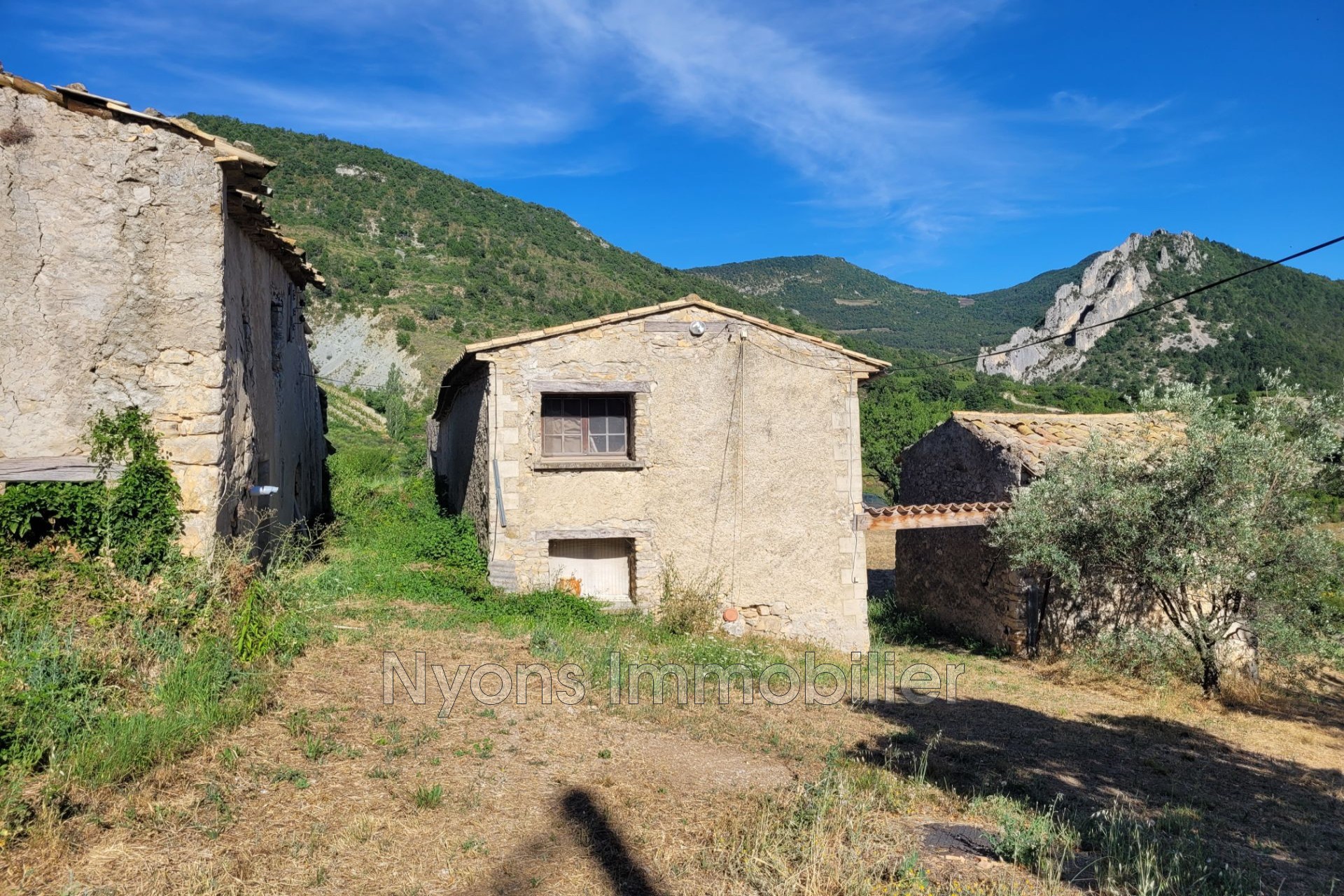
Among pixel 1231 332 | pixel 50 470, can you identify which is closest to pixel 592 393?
pixel 50 470

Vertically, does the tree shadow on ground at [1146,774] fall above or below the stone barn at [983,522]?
below

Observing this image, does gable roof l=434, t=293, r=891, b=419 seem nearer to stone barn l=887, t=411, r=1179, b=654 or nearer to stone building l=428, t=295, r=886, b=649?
stone building l=428, t=295, r=886, b=649

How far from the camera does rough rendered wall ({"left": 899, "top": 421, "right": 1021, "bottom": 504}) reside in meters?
13.2

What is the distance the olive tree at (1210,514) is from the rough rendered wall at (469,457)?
7542 mm

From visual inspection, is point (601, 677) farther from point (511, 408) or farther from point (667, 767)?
point (511, 408)

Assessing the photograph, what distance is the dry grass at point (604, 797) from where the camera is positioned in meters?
3.91

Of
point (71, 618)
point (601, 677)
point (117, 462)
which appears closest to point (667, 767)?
point (601, 677)

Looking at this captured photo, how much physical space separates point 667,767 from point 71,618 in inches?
163

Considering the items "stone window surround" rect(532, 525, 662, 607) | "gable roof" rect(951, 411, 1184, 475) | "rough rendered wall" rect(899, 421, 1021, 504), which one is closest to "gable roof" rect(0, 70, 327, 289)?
"stone window surround" rect(532, 525, 662, 607)

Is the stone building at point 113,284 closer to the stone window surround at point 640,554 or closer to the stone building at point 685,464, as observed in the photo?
the stone building at point 685,464

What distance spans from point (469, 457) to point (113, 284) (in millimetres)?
7264

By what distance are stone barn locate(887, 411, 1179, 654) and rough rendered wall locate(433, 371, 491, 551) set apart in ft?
18.5

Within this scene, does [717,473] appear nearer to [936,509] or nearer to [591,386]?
[591,386]

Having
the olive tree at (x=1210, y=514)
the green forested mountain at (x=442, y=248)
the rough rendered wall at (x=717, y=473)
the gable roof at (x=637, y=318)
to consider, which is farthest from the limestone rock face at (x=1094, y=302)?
the rough rendered wall at (x=717, y=473)
